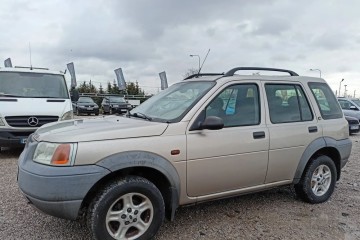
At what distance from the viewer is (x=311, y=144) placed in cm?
461

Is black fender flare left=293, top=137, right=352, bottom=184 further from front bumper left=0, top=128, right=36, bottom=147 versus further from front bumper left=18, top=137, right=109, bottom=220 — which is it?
front bumper left=0, top=128, right=36, bottom=147

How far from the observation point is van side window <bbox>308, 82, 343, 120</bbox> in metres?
4.91

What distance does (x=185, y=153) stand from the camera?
3.57 metres

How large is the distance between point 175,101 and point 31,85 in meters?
5.46

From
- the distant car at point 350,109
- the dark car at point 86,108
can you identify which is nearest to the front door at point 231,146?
the distant car at point 350,109

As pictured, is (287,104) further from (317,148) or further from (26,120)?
(26,120)

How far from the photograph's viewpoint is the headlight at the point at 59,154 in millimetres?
3074

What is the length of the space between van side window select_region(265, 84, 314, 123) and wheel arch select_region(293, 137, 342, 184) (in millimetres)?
371

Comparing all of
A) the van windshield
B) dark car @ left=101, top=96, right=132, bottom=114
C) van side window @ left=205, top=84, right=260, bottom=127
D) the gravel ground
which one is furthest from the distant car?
dark car @ left=101, top=96, right=132, bottom=114

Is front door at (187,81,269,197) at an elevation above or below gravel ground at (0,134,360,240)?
above

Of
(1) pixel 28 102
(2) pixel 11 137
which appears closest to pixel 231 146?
(2) pixel 11 137

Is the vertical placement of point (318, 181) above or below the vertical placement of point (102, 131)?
below

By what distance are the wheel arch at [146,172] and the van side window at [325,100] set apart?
8.48ft

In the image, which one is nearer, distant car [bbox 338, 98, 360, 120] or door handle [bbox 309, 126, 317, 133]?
door handle [bbox 309, 126, 317, 133]
